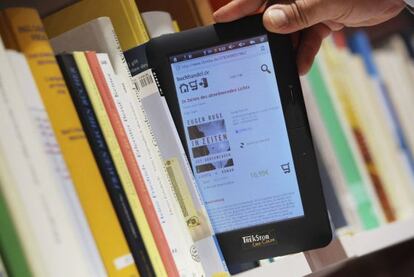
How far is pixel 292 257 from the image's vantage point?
85 centimetres

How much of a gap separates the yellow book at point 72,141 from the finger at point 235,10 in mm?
266

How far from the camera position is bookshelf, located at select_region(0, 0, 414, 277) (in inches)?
32.6

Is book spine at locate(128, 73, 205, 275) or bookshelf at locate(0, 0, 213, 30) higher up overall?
bookshelf at locate(0, 0, 213, 30)

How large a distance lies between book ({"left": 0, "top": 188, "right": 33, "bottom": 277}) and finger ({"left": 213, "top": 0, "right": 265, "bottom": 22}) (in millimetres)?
390

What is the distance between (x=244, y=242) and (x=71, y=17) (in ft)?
1.20

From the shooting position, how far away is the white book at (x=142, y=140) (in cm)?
70

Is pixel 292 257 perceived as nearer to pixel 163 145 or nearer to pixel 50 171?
pixel 163 145

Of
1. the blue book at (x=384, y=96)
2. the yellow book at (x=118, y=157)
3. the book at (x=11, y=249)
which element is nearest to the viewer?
the book at (x=11, y=249)

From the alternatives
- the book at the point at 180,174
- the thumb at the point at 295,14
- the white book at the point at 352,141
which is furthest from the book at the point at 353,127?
the book at the point at 180,174

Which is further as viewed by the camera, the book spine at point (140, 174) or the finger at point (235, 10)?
the finger at point (235, 10)

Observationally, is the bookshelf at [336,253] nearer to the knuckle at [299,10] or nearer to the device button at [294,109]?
the device button at [294,109]

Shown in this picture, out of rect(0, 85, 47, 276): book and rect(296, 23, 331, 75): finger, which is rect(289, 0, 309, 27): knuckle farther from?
rect(0, 85, 47, 276): book

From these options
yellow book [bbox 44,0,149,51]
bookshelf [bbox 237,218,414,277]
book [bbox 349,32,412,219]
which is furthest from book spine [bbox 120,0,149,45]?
book [bbox 349,32,412,219]

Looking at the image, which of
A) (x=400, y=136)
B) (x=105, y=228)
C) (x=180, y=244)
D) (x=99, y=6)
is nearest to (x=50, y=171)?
(x=105, y=228)
